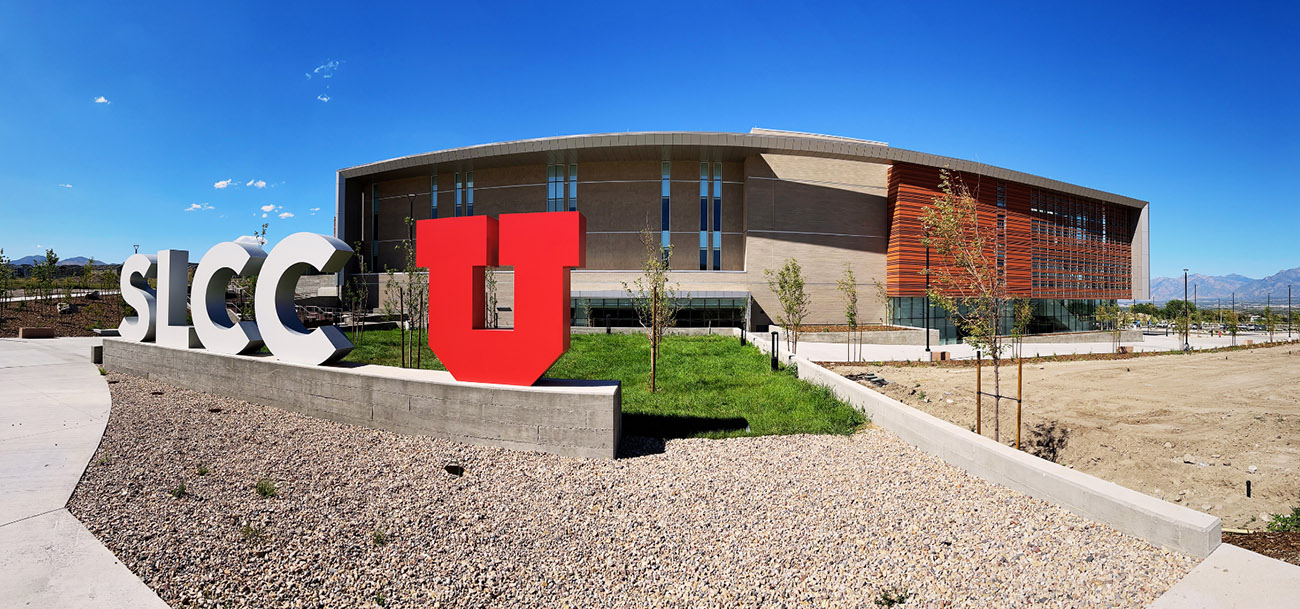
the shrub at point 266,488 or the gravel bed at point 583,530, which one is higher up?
the shrub at point 266,488

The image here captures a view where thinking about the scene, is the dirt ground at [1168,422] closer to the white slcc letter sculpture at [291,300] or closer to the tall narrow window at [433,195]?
the white slcc letter sculpture at [291,300]

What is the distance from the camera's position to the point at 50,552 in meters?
4.75

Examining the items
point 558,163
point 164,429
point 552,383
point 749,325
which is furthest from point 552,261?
point 558,163

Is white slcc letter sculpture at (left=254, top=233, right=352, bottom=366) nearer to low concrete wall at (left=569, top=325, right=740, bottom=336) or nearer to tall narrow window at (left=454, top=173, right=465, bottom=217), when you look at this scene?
low concrete wall at (left=569, top=325, right=740, bottom=336)

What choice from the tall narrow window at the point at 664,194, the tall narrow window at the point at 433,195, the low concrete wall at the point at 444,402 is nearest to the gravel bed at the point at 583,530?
the low concrete wall at the point at 444,402

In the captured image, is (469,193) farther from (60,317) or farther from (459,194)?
(60,317)

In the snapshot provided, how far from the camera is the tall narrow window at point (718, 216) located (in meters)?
40.5

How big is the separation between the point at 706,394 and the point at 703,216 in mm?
29528

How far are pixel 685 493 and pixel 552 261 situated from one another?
4.14 metres

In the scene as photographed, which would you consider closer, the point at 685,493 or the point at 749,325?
the point at 685,493

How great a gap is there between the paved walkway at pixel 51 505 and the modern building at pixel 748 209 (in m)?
26.9

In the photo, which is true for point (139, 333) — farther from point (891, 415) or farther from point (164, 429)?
point (891, 415)

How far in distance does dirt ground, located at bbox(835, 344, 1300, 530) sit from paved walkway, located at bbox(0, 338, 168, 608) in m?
12.4

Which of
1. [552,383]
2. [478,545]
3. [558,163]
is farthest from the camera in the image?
[558,163]
